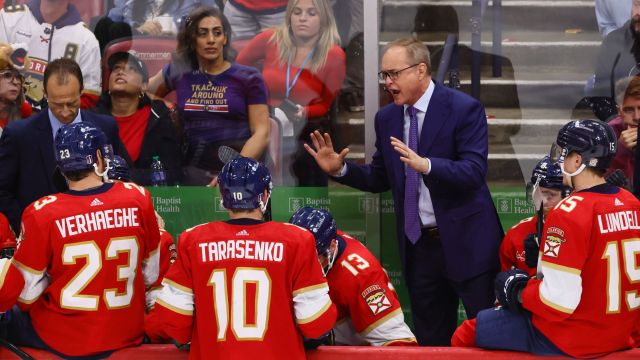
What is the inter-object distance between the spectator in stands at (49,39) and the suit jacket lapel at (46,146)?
0.81m

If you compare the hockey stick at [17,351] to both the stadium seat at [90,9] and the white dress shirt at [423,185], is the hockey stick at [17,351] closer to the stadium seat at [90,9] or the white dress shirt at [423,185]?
the white dress shirt at [423,185]

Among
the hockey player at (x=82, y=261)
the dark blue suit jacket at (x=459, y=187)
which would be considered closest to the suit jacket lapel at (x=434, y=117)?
the dark blue suit jacket at (x=459, y=187)

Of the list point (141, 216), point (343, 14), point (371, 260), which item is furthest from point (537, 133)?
point (141, 216)

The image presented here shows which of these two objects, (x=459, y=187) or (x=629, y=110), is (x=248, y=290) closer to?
(x=459, y=187)

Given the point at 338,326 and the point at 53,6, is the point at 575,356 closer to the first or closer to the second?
the point at 338,326

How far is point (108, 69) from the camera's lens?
652cm

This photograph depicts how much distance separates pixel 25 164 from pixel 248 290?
7.29 ft

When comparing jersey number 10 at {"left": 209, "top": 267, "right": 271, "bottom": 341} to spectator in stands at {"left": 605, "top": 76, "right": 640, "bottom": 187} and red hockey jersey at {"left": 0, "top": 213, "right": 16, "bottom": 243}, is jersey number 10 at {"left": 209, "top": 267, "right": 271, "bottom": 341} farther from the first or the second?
spectator in stands at {"left": 605, "top": 76, "right": 640, "bottom": 187}

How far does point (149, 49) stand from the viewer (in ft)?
21.3

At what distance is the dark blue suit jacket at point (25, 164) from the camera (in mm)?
5695

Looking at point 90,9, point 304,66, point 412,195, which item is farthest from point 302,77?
point 90,9

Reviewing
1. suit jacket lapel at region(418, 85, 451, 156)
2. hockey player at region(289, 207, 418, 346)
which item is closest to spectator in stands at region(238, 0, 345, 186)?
suit jacket lapel at region(418, 85, 451, 156)

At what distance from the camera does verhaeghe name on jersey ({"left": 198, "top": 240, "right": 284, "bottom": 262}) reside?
4.05 metres

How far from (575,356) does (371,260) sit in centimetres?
109
